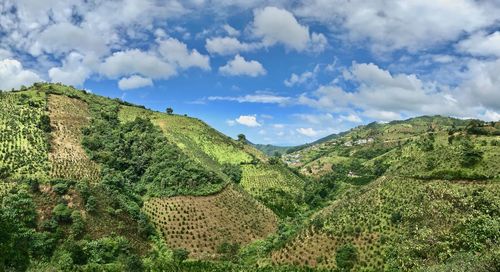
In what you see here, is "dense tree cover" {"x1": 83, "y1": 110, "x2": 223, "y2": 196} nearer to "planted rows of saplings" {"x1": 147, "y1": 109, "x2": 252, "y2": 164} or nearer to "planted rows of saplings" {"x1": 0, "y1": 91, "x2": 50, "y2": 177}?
"planted rows of saplings" {"x1": 0, "y1": 91, "x2": 50, "y2": 177}

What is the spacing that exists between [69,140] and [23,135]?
458 inches

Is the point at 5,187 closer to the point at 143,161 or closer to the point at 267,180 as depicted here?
the point at 143,161

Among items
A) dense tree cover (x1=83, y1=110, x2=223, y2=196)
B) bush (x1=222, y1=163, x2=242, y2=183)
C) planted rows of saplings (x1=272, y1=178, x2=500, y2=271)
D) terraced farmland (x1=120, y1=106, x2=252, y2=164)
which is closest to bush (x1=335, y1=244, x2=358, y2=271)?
planted rows of saplings (x1=272, y1=178, x2=500, y2=271)

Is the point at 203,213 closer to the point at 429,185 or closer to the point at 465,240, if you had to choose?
the point at 429,185

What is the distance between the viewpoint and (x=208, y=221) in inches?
3688

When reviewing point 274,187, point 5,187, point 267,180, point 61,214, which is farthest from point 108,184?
point 267,180

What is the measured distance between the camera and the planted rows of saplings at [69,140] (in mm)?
98500

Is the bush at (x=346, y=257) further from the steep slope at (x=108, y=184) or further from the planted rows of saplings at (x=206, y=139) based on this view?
the planted rows of saplings at (x=206, y=139)

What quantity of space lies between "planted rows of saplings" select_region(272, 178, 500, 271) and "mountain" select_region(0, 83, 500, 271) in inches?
8.3

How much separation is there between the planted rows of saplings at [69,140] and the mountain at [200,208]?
563 mm

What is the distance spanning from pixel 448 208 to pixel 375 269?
15.5 meters

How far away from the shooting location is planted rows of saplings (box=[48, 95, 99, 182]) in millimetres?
98500

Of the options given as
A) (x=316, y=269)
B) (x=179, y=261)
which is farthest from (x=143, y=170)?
(x=316, y=269)

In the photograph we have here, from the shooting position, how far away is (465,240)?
188ft
